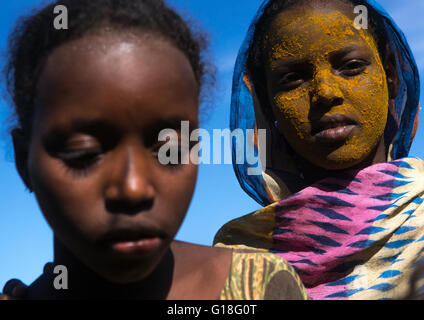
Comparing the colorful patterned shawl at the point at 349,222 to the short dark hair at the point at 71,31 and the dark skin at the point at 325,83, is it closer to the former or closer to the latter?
the dark skin at the point at 325,83

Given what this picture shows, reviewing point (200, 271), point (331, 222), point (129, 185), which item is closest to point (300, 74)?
point (331, 222)

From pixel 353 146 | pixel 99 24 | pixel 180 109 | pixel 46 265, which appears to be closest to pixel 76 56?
pixel 99 24

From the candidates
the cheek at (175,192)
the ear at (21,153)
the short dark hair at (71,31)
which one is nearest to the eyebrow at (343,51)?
the short dark hair at (71,31)

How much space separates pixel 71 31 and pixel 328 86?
169 centimetres

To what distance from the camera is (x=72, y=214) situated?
1188 millimetres

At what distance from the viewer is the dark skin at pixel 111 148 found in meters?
1.17

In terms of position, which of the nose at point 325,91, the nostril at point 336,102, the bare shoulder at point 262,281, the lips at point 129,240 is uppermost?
the nose at point 325,91

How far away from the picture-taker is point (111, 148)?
1.19 meters

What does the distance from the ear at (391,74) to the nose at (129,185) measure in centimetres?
236

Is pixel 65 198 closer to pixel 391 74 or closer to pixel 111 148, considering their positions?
pixel 111 148

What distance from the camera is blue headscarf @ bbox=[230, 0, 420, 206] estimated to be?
10.2 feet

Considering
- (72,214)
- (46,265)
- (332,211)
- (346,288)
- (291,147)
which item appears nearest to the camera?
(72,214)

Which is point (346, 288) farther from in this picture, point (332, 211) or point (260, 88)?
point (260, 88)

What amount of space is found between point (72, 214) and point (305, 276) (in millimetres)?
1828
